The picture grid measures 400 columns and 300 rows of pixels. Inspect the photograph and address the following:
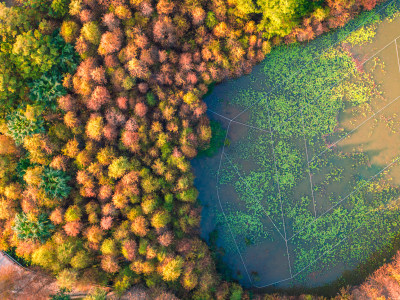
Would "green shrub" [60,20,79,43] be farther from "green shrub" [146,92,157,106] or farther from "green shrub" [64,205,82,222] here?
"green shrub" [64,205,82,222]

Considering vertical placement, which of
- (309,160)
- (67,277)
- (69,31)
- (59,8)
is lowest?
(67,277)

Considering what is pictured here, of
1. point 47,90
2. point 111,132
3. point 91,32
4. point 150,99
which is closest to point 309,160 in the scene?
point 150,99

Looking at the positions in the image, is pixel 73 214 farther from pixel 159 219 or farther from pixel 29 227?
pixel 159 219

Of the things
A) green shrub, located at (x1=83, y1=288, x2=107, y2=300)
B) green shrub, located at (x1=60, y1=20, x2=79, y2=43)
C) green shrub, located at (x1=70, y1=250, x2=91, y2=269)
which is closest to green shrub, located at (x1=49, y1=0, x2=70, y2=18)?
green shrub, located at (x1=60, y1=20, x2=79, y2=43)

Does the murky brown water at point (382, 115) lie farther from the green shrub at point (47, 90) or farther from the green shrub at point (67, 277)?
the green shrub at point (67, 277)

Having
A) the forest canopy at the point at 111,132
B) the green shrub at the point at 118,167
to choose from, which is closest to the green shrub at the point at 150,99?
the forest canopy at the point at 111,132

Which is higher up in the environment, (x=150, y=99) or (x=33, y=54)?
(x=33, y=54)

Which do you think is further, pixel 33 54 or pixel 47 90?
pixel 47 90
